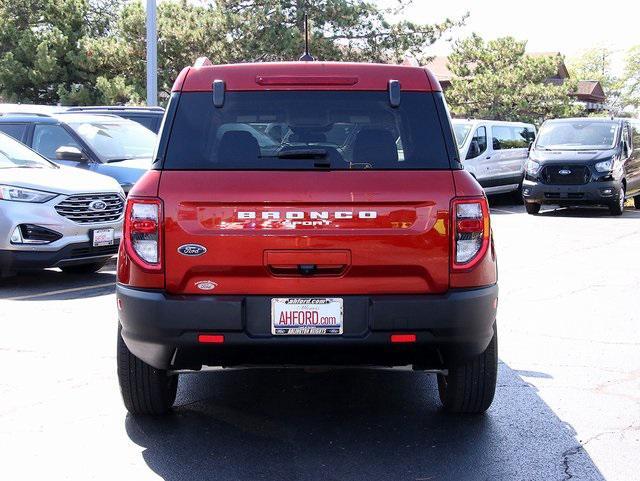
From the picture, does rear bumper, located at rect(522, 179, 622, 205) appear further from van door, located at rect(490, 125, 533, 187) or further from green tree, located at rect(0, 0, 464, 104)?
green tree, located at rect(0, 0, 464, 104)

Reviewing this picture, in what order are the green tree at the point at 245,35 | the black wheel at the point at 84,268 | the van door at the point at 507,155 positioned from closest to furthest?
the black wheel at the point at 84,268, the van door at the point at 507,155, the green tree at the point at 245,35

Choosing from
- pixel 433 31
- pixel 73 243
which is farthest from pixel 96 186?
pixel 433 31

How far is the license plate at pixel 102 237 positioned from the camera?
376 inches

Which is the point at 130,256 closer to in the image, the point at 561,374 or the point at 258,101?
the point at 258,101

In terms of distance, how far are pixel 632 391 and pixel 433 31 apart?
31526 mm

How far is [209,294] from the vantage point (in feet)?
13.9

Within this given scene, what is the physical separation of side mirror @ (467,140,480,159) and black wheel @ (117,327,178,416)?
15411mm

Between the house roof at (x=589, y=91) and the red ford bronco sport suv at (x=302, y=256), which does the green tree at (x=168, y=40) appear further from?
the house roof at (x=589, y=91)

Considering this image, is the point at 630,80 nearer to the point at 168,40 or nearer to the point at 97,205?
the point at 168,40

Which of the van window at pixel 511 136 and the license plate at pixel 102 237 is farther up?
the van window at pixel 511 136

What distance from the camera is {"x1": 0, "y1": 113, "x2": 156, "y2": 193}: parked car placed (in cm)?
1199

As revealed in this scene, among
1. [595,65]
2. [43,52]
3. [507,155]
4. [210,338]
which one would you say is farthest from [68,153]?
[595,65]

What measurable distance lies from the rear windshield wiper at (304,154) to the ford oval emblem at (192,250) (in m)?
0.58

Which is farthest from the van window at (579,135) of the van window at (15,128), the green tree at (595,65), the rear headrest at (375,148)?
the green tree at (595,65)
